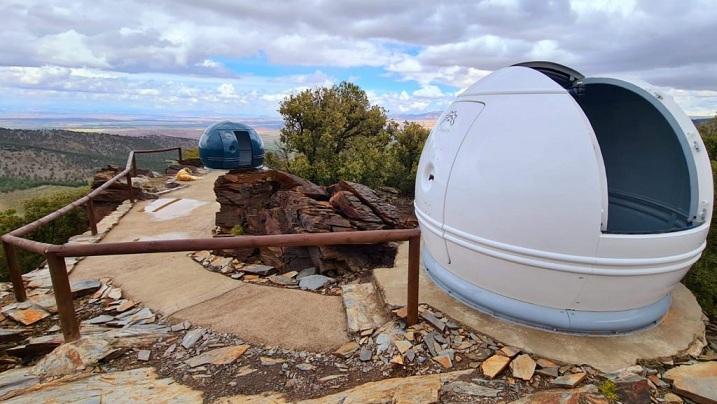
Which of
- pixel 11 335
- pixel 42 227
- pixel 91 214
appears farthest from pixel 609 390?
pixel 42 227

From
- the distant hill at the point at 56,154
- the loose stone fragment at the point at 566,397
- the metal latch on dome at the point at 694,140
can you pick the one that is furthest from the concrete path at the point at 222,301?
the distant hill at the point at 56,154

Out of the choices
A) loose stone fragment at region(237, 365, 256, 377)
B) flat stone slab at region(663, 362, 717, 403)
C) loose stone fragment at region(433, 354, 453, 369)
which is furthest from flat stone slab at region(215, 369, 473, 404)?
flat stone slab at region(663, 362, 717, 403)

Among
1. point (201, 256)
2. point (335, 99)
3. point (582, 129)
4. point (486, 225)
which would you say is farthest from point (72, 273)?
point (335, 99)

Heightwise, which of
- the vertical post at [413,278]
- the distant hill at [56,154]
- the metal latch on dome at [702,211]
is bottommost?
the distant hill at [56,154]

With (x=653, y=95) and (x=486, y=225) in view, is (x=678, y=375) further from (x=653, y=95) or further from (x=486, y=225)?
(x=653, y=95)

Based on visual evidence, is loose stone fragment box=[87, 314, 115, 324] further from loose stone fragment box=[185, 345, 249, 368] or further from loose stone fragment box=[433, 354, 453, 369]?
loose stone fragment box=[433, 354, 453, 369]

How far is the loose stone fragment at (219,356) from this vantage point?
3318 millimetres

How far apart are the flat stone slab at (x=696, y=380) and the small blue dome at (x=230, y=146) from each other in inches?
296

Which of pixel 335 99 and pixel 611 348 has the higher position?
pixel 335 99

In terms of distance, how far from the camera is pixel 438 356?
3266 mm

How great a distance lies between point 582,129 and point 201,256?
5.67 meters

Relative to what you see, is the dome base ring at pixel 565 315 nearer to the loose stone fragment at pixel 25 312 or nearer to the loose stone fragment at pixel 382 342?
the loose stone fragment at pixel 382 342

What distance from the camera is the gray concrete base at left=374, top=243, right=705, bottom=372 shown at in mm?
3188

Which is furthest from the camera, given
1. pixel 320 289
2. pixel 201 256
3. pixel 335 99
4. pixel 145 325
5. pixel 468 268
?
pixel 335 99
